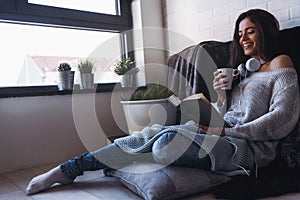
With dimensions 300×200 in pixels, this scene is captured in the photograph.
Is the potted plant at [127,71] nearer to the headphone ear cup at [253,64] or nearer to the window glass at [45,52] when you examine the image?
the window glass at [45,52]

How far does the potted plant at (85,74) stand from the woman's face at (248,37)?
901 mm

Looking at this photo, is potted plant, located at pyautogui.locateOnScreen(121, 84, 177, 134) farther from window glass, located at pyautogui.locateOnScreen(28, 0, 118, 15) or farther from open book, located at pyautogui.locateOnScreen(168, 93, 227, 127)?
window glass, located at pyautogui.locateOnScreen(28, 0, 118, 15)

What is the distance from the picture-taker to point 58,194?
1.12m

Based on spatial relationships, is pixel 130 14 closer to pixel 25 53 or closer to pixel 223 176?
pixel 25 53

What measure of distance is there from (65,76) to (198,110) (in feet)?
2.58

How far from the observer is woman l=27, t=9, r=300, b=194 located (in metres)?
1.03

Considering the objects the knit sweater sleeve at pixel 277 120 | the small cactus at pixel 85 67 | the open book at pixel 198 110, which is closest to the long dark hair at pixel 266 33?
the knit sweater sleeve at pixel 277 120

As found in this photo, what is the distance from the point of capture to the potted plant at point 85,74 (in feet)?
5.71

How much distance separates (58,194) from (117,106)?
33.5 inches

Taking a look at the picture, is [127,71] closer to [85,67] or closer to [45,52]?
[85,67]

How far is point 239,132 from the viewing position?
1096 mm

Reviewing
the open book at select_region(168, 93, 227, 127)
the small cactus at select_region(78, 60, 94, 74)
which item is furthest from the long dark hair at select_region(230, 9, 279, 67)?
the small cactus at select_region(78, 60, 94, 74)

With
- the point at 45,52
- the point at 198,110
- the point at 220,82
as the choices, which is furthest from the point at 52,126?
the point at 220,82

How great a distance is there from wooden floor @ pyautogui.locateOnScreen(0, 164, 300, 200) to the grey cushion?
4 cm
